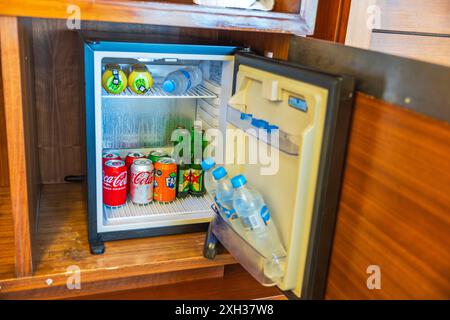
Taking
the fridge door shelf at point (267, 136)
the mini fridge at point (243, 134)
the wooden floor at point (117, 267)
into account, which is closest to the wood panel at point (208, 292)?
the wooden floor at point (117, 267)

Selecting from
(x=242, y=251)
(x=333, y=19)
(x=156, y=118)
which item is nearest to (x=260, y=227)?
(x=242, y=251)

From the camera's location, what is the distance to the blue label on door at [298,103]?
3.02ft

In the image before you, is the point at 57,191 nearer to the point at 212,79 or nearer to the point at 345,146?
the point at 212,79

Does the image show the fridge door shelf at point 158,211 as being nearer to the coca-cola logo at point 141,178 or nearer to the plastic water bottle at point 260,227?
the coca-cola logo at point 141,178

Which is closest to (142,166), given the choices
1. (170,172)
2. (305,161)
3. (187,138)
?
(170,172)

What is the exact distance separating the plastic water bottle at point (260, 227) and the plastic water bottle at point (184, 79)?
548 millimetres

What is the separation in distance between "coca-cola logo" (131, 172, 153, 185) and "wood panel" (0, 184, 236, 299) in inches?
7.6

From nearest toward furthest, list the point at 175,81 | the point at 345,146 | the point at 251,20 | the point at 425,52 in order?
the point at 345,146 → the point at 251,20 → the point at 175,81 → the point at 425,52

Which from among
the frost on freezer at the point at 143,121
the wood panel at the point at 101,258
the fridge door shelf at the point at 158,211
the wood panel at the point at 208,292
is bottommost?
the wood panel at the point at 208,292

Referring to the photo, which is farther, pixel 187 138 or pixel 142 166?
pixel 187 138

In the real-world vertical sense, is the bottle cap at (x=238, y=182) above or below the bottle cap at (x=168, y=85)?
below

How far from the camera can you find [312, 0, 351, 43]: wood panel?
5.07 ft

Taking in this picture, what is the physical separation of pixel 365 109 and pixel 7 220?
114cm

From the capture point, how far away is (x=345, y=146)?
0.86m
